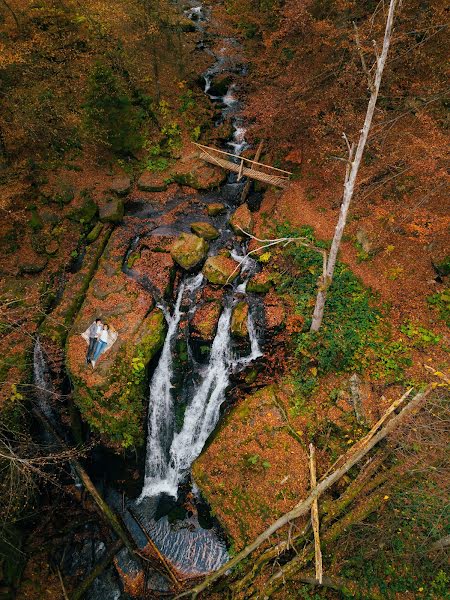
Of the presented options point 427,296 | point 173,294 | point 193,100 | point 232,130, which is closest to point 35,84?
point 193,100

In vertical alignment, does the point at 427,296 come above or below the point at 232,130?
below

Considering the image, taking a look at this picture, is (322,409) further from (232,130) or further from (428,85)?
(232,130)

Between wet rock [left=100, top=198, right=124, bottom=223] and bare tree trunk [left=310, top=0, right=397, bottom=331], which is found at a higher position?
bare tree trunk [left=310, top=0, right=397, bottom=331]

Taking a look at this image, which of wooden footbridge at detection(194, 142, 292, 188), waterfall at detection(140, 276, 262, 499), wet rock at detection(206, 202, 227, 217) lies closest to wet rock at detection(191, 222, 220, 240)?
wet rock at detection(206, 202, 227, 217)

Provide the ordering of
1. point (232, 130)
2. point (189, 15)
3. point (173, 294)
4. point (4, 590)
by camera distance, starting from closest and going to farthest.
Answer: point (4, 590) → point (173, 294) → point (232, 130) → point (189, 15)

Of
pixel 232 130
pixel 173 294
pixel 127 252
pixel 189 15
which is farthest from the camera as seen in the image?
pixel 189 15

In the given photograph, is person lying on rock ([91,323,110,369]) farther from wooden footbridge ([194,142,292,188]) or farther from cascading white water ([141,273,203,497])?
wooden footbridge ([194,142,292,188])

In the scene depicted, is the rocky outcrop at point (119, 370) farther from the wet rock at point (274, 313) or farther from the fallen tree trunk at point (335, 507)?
the fallen tree trunk at point (335, 507)

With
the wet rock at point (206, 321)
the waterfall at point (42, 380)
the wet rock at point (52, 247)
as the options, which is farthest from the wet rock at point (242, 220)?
the waterfall at point (42, 380)

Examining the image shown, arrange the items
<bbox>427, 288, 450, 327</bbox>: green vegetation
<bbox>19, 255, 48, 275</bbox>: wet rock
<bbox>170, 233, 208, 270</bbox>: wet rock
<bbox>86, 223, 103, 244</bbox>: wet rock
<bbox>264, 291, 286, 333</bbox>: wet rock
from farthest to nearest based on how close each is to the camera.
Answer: <bbox>86, 223, 103, 244</bbox>: wet rock → <bbox>19, 255, 48, 275</bbox>: wet rock → <bbox>170, 233, 208, 270</bbox>: wet rock → <bbox>264, 291, 286, 333</bbox>: wet rock → <bbox>427, 288, 450, 327</bbox>: green vegetation
